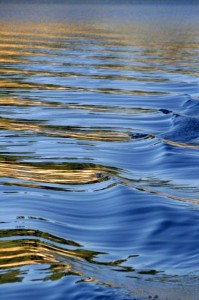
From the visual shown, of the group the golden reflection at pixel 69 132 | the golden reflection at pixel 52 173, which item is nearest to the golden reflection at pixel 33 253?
the golden reflection at pixel 52 173

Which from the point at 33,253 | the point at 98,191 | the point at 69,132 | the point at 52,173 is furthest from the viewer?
the point at 69,132

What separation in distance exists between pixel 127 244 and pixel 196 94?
41.1 ft

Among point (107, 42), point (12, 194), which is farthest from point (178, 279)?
point (107, 42)

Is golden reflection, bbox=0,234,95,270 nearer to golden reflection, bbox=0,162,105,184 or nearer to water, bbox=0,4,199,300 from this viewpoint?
water, bbox=0,4,199,300

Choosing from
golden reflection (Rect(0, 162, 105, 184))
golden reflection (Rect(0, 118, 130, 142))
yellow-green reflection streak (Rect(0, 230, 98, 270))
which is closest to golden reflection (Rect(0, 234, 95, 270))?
yellow-green reflection streak (Rect(0, 230, 98, 270))

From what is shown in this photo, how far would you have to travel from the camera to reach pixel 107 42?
145 feet

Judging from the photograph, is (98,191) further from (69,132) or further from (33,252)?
(69,132)

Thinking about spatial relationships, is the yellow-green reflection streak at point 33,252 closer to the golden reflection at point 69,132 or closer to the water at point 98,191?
the water at point 98,191

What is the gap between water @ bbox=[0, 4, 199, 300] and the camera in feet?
22.3

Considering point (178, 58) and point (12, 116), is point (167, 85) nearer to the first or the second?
point (12, 116)

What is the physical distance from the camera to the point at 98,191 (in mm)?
9797

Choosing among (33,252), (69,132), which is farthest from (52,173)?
(33,252)

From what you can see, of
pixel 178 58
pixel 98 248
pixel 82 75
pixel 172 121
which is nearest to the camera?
pixel 98 248

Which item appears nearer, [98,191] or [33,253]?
[33,253]
